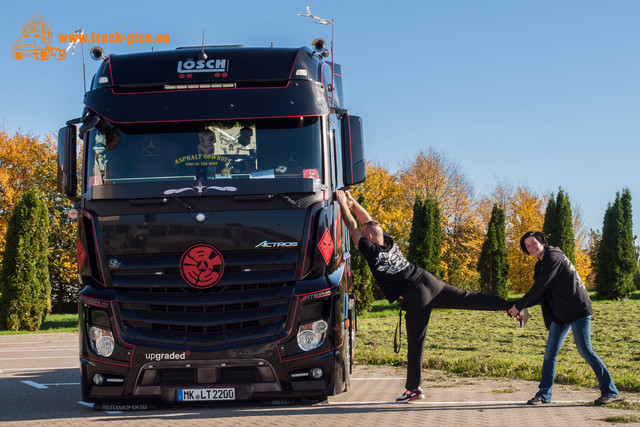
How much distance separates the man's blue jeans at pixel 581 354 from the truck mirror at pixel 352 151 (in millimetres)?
2919

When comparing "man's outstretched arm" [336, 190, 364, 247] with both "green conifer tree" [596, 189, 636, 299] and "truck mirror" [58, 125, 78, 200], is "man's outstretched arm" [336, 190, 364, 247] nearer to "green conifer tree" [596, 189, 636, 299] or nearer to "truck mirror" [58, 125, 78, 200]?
"truck mirror" [58, 125, 78, 200]

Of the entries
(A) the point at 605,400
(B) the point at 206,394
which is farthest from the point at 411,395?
(B) the point at 206,394

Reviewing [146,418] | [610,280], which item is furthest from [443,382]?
[610,280]

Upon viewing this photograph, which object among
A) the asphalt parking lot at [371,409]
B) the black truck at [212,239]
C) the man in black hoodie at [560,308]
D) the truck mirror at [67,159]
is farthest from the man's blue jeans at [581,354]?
the truck mirror at [67,159]

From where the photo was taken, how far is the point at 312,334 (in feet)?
22.7

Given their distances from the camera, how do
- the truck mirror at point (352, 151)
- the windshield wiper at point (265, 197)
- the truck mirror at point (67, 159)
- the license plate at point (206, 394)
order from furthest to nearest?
the truck mirror at point (67, 159) < the truck mirror at point (352, 151) < the windshield wiper at point (265, 197) < the license plate at point (206, 394)

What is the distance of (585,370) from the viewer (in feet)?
35.1

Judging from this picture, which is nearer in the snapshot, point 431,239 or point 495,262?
point 431,239

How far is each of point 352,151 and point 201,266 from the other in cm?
200

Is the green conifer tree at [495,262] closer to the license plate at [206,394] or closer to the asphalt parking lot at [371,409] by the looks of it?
the asphalt parking lot at [371,409]

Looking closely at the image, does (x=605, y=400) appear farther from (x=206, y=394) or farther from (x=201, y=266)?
(x=201, y=266)

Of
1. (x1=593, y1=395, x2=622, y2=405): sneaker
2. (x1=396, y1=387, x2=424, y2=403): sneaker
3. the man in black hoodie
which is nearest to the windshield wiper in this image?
(x1=396, y1=387, x2=424, y2=403): sneaker

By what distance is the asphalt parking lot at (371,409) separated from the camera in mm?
7109

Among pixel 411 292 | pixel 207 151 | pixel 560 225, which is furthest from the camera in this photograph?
pixel 560 225
